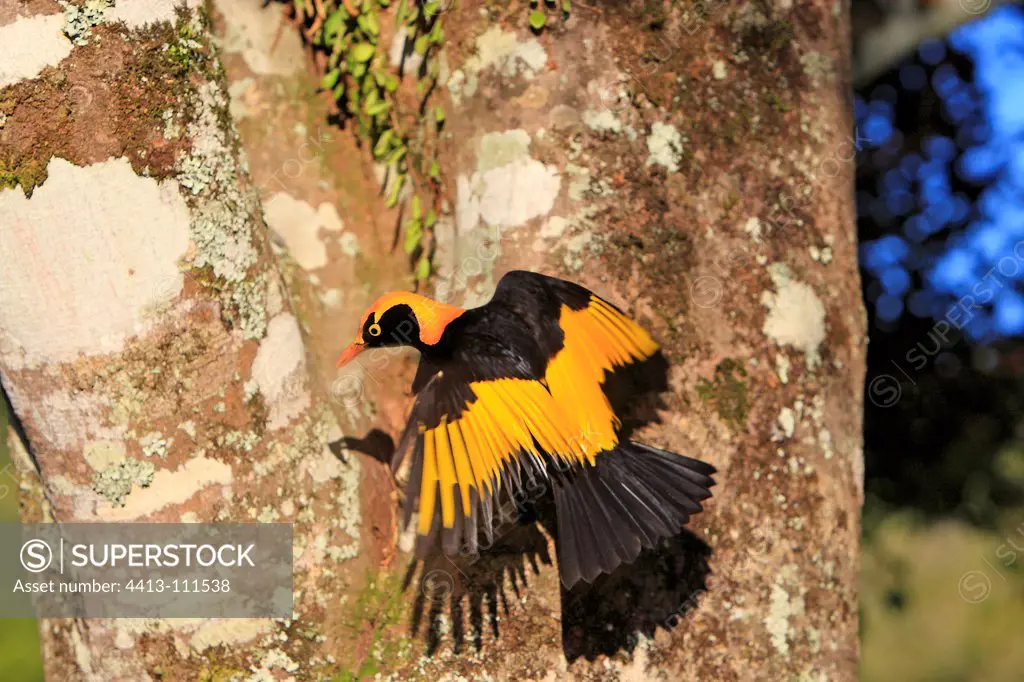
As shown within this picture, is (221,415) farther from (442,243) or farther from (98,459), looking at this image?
(442,243)

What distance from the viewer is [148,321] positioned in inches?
93.7

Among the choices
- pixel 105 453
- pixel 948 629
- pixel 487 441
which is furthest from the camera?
pixel 948 629

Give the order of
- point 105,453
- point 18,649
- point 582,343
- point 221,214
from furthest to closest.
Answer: point 18,649 < point 582,343 < point 221,214 < point 105,453

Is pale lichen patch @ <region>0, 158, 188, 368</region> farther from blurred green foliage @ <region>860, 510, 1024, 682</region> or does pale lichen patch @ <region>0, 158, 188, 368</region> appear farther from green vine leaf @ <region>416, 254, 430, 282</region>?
blurred green foliage @ <region>860, 510, 1024, 682</region>

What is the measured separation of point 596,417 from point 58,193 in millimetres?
1570

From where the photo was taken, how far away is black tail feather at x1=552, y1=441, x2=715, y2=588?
2484 mm

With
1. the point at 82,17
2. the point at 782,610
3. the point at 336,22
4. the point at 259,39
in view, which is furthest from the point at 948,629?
the point at 82,17

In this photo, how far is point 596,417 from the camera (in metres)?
2.76

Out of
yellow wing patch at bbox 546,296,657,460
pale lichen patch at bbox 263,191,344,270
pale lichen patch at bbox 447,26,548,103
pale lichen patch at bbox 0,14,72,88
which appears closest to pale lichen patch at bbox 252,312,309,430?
pale lichen patch at bbox 263,191,344,270

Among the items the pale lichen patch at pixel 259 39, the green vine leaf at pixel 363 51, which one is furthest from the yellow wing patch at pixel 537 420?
the pale lichen patch at pixel 259 39

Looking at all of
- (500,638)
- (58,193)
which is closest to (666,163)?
(500,638)

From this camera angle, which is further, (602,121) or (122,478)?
(602,121)

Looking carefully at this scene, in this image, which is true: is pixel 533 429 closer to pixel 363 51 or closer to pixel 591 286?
pixel 591 286

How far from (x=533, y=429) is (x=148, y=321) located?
1084 mm
